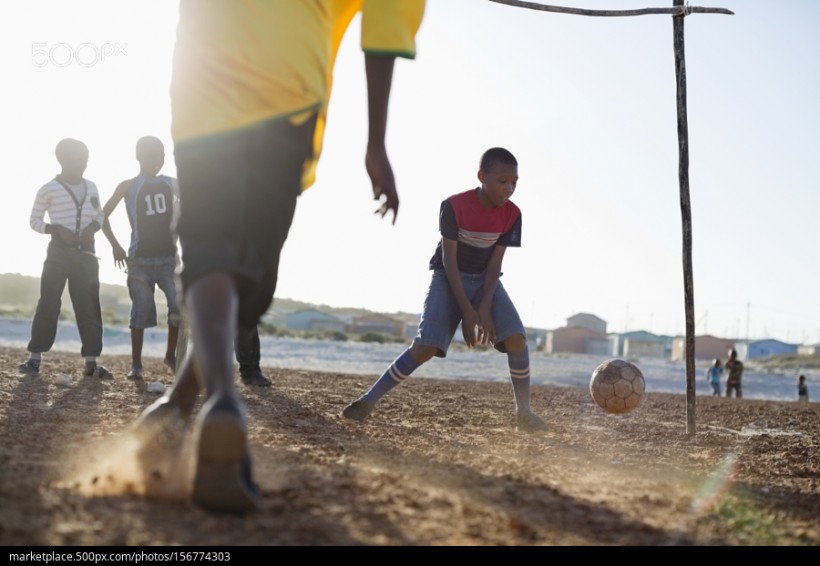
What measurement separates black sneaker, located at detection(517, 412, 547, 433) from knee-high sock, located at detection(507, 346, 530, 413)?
2.0 inches

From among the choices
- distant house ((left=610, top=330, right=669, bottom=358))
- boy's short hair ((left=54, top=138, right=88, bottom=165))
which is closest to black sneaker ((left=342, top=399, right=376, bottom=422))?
boy's short hair ((left=54, top=138, right=88, bottom=165))

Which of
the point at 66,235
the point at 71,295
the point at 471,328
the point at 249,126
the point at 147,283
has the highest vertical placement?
the point at 66,235

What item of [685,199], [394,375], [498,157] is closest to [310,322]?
[685,199]

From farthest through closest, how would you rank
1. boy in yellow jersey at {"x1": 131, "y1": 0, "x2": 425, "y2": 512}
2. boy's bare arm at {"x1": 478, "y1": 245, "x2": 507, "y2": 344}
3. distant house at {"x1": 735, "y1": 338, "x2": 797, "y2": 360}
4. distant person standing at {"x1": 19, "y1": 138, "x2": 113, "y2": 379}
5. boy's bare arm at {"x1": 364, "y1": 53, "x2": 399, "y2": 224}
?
distant house at {"x1": 735, "y1": 338, "x2": 797, "y2": 360} → distant person standing at {"x1": 19, "y1": 138, "x2": 113, "y2": 379} → boy's bare arm at {"x1": 478, "y1": 245, "x2": 507, "y2": 344} → boy's bare arm at {"x1": 364, "y1": 53, "x2": 399, "y2": 224} → boy in yellow jersey at {"x1": 131, "y1": 0, "x2": 425, "y2": 512}

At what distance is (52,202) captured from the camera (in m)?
7.91

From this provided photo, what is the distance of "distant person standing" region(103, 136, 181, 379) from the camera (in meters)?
7.95

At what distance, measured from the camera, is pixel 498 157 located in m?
5.38

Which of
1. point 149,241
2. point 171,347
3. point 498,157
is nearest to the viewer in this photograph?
point 498,157

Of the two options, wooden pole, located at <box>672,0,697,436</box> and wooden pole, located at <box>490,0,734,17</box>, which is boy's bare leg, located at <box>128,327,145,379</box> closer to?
wooden pole, located at <box>490,0,734,17</box>

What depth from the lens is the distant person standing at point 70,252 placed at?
7.88m

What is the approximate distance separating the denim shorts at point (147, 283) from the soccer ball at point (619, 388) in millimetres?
4207

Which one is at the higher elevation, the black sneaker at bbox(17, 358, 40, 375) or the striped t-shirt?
the striped t-shirt

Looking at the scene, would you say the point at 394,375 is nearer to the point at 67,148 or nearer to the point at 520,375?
the point at 520,375

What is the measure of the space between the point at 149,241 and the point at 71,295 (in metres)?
0.94
